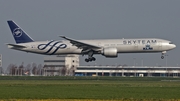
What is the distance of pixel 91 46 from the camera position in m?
71.9

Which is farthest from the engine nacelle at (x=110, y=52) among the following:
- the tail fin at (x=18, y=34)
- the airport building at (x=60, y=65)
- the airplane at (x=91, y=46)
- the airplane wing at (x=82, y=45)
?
the airport building at (x=60, y=65)

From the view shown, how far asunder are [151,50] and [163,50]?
72.3 inches

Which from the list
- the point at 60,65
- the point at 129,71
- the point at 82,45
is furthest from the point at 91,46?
the point at 60,65

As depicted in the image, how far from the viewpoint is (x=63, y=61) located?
7146 inches

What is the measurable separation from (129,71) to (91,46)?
98.0 metres

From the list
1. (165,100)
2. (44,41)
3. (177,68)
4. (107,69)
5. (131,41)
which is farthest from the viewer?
(107,69)

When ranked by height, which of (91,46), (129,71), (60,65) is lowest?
(129,71)

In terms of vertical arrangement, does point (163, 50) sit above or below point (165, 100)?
above

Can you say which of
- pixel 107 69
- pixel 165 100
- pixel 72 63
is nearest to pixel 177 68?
pixel 107 69

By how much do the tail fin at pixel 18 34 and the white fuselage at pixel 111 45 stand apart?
152 centimetres

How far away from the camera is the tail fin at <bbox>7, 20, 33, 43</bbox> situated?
2997 inches

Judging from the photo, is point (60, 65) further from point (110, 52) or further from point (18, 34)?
point (110, 52)

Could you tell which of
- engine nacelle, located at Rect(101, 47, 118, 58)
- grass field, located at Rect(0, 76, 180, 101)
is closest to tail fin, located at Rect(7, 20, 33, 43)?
engine nacelle, located at Rect(101, 47, 118, 58)

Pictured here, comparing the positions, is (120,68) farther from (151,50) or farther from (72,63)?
(151,50)
